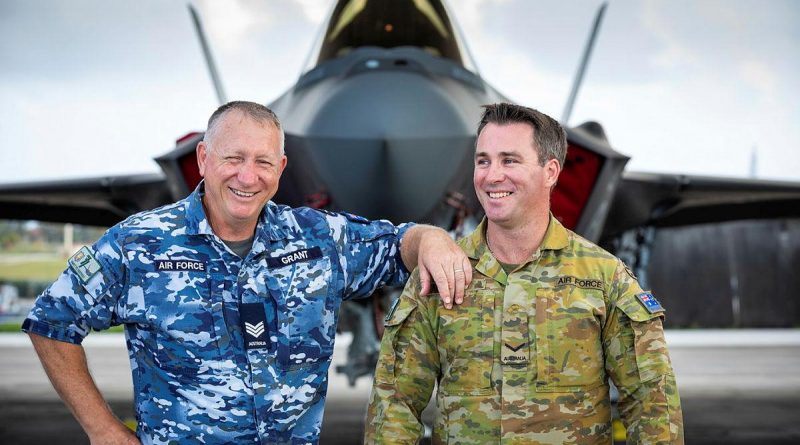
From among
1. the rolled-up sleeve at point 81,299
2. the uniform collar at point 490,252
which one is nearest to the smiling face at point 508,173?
the uniform collar at point 490,252

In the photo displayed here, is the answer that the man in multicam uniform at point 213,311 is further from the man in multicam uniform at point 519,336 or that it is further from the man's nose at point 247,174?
the man in multicam uniform at point 519,336

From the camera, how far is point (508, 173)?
79.1 inches

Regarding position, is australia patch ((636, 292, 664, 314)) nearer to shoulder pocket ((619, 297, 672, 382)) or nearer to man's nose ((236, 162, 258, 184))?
shoulder pocket ((619, 297, 672, 382))

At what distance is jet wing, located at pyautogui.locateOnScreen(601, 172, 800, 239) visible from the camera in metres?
6.39

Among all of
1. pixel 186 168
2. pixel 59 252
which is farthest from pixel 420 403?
pixel 59 252

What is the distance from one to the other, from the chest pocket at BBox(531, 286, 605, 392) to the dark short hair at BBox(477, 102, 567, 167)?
382 mm

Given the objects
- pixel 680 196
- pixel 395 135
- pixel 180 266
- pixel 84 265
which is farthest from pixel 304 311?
pixel 680 196

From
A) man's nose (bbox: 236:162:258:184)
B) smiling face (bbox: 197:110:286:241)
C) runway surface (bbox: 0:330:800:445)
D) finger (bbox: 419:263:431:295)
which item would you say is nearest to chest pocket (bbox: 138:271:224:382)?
smiling face (bbox: 197:110:286:241)

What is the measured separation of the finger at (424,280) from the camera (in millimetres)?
2012

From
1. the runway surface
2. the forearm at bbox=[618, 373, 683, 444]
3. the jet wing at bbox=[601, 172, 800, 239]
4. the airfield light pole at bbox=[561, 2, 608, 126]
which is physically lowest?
the runway surface

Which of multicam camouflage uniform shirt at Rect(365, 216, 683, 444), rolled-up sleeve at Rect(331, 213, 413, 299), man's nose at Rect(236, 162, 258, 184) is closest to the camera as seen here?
multicam camouflage uniform shirt at Rect(365, 216, 683, 444)

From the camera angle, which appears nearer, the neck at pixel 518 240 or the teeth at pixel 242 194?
the neck at pixel 518 240

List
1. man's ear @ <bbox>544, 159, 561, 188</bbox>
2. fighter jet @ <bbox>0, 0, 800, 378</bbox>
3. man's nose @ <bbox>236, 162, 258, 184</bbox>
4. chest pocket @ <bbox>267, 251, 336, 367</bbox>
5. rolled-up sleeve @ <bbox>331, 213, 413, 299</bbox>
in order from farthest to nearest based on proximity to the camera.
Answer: fighter jet @ <bbox>0, 0, 800, 378</bbox> → rolled-up sleeve @ <bbox>331, 213, 413, 299</bbox> → chest pocket @ <bbox>267, 251, 336, 367</bbox> → man's nose @ <bbox>236, 162, 258, 184</bbox> → man's ear @ <bbox>544, 159, 561, 188</bbox>

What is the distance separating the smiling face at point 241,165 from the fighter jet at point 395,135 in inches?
65.8
